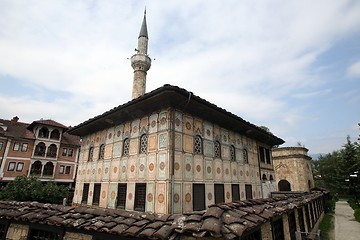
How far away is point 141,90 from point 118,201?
12.6m

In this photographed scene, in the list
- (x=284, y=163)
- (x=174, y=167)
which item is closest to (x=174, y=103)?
(x=174, y=167)

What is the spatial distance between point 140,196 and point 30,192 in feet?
38.5

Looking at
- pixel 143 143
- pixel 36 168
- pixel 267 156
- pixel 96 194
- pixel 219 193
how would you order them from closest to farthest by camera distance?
pixel 143 143 < pixel 219 193 < pixel 96 194 < pixel 267 156 < pixel 36 168

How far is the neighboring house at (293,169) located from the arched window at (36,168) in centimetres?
2743

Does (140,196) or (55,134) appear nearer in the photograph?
(140,196)

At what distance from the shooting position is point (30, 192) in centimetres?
1481

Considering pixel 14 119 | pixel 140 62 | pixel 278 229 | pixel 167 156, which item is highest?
pixel 140 62

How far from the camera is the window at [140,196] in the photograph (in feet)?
24.9

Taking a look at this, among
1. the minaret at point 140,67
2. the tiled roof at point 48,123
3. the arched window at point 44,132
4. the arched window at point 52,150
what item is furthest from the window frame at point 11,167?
the minaret at point 140,67

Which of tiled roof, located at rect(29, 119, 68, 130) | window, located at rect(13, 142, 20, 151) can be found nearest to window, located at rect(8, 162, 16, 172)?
window, located at rect(13, 142, 20, 151)

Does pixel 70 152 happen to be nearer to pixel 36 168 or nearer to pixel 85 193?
pixel 36 168

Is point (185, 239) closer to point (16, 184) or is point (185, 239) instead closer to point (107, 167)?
point (107, 167)

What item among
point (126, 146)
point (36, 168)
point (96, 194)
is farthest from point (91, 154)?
point (36, 168)

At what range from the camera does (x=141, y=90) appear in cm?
1964
